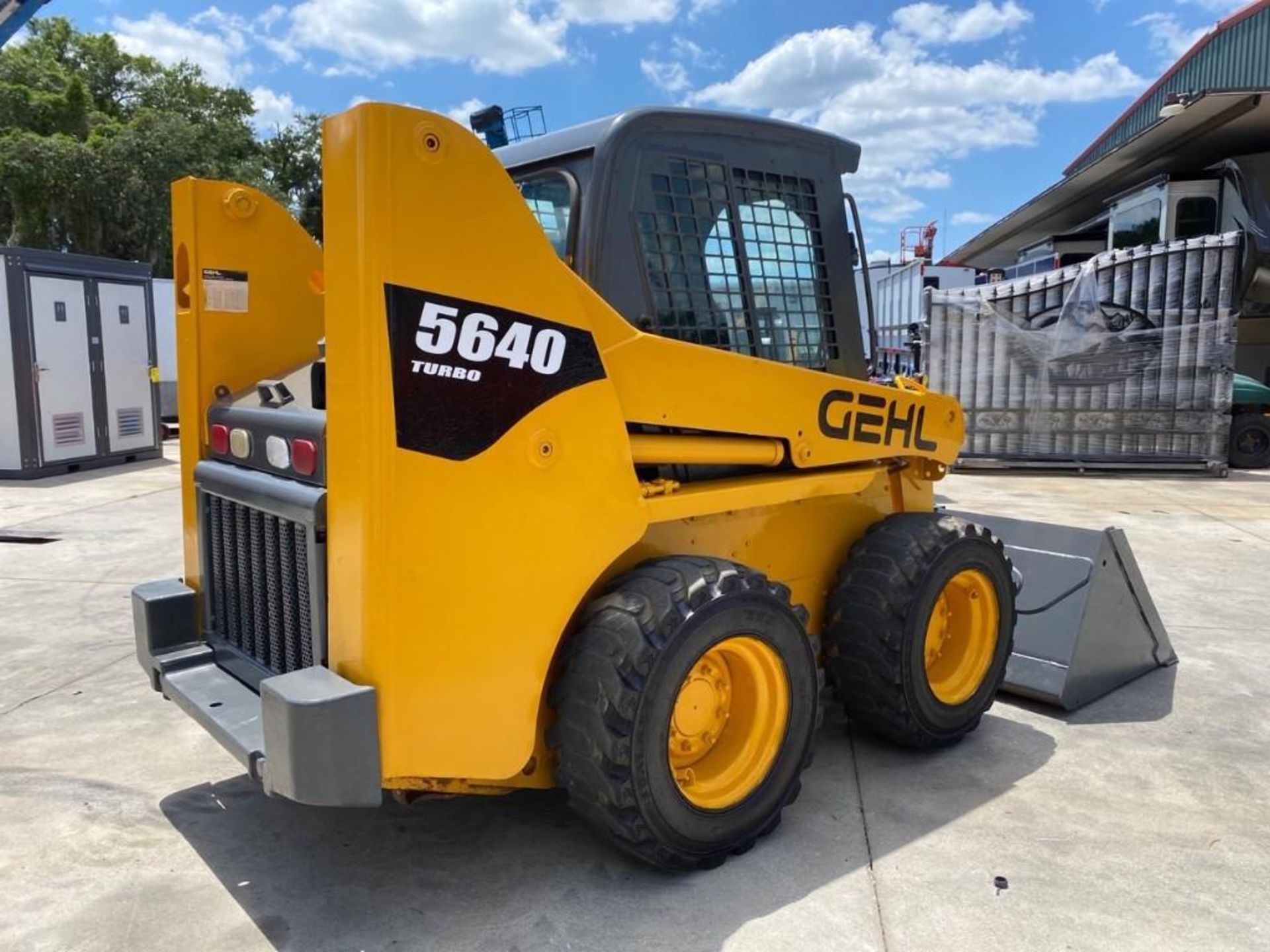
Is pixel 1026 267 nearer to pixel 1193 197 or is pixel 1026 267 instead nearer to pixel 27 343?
pixel 1193 197

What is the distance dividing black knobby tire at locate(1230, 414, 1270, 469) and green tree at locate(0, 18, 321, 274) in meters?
20.1

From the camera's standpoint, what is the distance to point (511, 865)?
311cm

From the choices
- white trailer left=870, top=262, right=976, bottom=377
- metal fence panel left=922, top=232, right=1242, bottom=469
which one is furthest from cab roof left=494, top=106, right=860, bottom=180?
white trailer left=870, top=262, right=976, bottom=377

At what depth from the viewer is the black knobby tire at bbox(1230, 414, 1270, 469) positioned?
44.5 feet

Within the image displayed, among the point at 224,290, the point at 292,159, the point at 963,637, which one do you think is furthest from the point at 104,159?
the point at 963,637

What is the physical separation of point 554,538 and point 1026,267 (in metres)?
23.5

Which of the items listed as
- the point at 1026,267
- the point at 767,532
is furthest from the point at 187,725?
the point at 1026,267

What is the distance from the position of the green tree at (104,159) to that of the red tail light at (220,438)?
2223cm

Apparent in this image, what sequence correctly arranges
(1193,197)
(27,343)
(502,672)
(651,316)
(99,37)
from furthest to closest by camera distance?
(99,37)
(1193,197)
(27,343)
(651,316)
(502,672)

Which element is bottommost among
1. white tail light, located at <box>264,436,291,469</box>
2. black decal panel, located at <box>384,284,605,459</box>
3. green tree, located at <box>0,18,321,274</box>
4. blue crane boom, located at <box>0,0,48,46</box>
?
white tail light, located at <box>264,436,291,469</box>

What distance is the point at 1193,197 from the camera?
1553 centimetres

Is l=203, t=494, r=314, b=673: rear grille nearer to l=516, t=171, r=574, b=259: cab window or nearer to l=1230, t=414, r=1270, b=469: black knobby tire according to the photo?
l=516, t=171, r=574, b=259: cab window

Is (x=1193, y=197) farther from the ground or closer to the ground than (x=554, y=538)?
farther from the ground

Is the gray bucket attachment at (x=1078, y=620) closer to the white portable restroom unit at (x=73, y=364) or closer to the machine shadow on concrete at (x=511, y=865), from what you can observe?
the machine shadow on concrete at (x=511, y=865)
